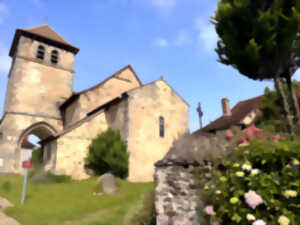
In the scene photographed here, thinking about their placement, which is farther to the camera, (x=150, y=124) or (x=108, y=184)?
(x=150, y=124)

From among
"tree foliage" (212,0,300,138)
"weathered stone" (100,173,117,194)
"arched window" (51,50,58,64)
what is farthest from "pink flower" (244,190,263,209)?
"arched window" (51,50,58,64)

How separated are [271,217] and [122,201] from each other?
8.27m

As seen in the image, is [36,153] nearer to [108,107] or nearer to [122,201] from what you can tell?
[108,107]

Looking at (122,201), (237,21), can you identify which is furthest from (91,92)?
(237,21)

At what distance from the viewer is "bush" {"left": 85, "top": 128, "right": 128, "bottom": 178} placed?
1559 cm

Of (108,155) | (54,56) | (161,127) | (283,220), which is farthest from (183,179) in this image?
(54,56)

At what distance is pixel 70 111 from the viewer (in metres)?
22.3

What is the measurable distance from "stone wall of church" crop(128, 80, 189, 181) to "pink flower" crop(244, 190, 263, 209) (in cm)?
1337

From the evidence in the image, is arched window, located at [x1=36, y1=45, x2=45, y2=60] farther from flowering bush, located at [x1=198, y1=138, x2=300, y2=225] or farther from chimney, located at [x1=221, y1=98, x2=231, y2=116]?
flowering bush, located at [x1=198, y1=138, x2=300, y2=225]

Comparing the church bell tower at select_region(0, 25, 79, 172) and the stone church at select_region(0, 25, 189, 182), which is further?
the church bell tower at select_region(0, 25, 79, 172)

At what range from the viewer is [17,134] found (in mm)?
20797

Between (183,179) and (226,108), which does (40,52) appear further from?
(183,179)

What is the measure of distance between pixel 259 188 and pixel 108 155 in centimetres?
1351

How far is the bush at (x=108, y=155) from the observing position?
51.2 feet
